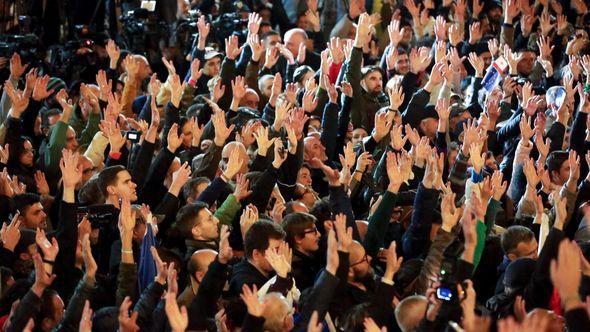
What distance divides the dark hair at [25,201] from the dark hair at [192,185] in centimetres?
78

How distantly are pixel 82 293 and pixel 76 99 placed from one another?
152 inches

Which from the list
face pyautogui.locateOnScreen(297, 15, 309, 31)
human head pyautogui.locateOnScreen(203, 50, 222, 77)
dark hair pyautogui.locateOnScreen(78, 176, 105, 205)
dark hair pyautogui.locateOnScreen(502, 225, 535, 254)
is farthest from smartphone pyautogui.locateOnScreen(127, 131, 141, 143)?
face pyautogui.locateOnScreen(297, 15, 309, 31)

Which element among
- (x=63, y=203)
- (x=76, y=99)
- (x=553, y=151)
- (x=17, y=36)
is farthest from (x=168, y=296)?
(x=17, y=36)

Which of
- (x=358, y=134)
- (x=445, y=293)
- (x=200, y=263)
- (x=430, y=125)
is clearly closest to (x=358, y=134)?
(x=358, y=134)

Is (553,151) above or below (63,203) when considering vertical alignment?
below

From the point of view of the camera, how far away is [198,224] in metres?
5.41

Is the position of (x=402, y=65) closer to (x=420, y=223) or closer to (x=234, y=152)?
(x=234, y=152)

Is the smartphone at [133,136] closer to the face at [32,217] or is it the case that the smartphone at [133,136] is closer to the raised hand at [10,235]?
the face at [32,217]

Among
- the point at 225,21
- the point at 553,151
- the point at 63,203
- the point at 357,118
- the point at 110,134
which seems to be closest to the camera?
the point at 63,203

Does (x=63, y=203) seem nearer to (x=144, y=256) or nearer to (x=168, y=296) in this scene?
(x=144, y=256)

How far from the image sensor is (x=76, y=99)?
842 cm

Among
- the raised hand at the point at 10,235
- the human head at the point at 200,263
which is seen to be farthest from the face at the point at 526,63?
the raised hand at the point at 10,235

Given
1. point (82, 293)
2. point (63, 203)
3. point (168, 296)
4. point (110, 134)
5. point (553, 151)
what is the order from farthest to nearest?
1. point (553, 151)
2. point (110, 134)
3. point (63, 203)
4. point (82, 293)
5. point (168, 296)

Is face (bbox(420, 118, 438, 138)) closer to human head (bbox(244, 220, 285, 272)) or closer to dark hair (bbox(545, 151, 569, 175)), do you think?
dark hair (bbox(545, 151, 569, 175))
